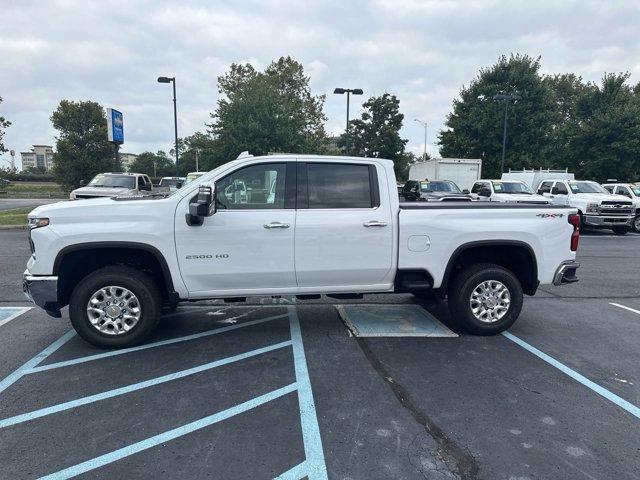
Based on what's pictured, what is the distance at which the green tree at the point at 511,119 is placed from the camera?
36.2 metres

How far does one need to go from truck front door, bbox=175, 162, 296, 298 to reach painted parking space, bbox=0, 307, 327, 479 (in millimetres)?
713

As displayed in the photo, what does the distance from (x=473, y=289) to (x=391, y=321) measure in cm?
112

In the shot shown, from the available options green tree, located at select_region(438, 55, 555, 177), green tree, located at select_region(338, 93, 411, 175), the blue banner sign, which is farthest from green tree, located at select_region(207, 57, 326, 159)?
green tree, located at select_region(338, 93, 411, 175)

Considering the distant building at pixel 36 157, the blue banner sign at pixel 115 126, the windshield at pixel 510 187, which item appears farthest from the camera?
the distant building at pixel 36 157

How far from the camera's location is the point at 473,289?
5000 millimetres

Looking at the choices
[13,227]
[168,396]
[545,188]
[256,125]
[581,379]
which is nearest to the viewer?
[168,396]

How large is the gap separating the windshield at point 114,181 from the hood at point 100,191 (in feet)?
1.50

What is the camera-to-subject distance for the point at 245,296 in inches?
186

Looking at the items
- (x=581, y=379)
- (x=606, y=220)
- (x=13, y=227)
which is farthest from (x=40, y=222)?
(x=606, y=220)

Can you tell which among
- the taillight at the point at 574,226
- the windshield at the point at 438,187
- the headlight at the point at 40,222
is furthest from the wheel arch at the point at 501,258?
the windshield at the point at 438,187

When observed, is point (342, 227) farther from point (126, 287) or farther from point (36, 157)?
point (36, 157)

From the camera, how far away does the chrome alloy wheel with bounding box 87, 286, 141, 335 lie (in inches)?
177

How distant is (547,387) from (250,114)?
2302cm

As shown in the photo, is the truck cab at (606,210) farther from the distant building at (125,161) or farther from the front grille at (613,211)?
the distant building at (125,161)
